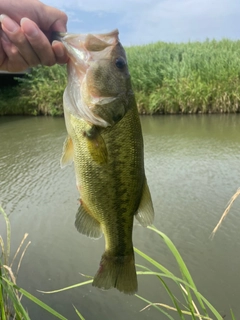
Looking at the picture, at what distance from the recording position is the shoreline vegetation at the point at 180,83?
39.0 ft

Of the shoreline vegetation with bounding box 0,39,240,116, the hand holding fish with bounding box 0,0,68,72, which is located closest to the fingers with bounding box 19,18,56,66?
the hand holding fish with bounding box 0,0,68,72

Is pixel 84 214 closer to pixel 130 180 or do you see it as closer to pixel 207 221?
pixel 130 180

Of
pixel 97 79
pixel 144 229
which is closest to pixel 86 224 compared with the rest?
pixel 97 79

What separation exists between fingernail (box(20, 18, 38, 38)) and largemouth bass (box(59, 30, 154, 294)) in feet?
0.34

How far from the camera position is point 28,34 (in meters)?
1.46

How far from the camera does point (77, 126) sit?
1433mm

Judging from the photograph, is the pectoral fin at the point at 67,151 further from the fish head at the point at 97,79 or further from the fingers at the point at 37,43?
the fingers at the point at 37,43

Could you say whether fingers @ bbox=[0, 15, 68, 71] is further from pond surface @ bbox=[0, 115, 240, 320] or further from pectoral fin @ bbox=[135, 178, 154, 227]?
pond surface @ bbox=[0, 115, 240, 320]

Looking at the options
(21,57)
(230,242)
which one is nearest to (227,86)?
(230,242)

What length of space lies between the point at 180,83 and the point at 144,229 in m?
8.54

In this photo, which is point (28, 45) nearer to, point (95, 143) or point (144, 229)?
point (95, 143)

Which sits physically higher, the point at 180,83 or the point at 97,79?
the point at 180,83

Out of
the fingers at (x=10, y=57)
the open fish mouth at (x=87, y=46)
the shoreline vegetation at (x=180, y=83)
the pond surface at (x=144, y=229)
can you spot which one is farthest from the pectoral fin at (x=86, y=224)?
the shoreline vegetation at (x=180, y=83)

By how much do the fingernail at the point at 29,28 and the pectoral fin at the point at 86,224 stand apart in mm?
709
